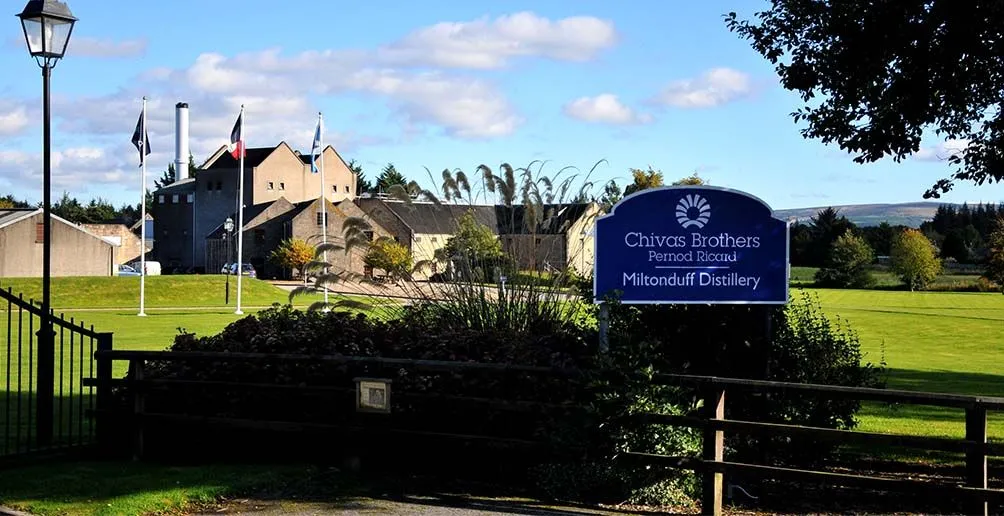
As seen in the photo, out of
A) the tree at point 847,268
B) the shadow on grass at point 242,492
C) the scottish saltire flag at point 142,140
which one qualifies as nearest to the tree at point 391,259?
the shadow on grass at point 242,492

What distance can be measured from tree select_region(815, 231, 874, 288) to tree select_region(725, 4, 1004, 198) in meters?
84.1

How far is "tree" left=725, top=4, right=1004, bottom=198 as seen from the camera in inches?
417

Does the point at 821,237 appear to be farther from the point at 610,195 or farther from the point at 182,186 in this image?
the point at 610,195

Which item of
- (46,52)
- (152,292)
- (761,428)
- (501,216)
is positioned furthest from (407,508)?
(152,292)

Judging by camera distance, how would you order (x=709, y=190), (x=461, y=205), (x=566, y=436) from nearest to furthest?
(x=566, y=436) < (x=709, y=190) < (x=461, y=205)

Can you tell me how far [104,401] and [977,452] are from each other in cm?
765

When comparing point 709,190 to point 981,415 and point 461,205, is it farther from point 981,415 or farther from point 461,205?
point 461,205

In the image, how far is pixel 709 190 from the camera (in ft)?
30.9

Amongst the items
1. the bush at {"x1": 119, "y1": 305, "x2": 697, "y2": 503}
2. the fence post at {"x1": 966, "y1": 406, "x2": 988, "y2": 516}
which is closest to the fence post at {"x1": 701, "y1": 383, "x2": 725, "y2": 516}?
the bush at {"x1": 119, "y1": 305, "x2": 697, "y2": 503}

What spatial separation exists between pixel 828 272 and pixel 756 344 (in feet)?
288

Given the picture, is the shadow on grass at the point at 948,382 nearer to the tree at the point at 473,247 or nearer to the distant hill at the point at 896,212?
the tree at the point at 473,247

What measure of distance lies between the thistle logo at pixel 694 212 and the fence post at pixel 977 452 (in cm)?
274

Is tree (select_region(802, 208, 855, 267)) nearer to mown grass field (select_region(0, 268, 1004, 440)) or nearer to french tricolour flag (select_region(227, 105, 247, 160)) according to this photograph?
mown grass field (select_region(0, 268, 1004, 440))

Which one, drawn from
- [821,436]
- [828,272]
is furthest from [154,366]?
[828,272]
